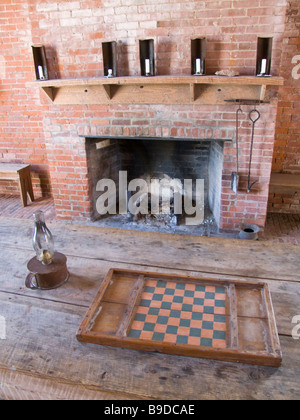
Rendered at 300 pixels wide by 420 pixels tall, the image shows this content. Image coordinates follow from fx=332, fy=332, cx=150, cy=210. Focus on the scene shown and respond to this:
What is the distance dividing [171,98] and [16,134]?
7.26 feet

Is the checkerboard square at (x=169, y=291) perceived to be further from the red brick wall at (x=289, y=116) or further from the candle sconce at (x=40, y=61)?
the red brick wall at (x=289, y=116)

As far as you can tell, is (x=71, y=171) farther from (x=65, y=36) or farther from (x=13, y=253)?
(x=13, y=253)

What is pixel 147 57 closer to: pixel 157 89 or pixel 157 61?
pixel 157 61

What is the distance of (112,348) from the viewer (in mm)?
1149

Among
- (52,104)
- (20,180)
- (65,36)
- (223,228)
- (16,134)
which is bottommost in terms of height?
(223,228)

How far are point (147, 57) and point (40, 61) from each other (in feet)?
3.20

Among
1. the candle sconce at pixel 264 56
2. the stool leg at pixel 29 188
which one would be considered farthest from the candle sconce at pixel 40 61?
the candle sconce at pixel 264 56

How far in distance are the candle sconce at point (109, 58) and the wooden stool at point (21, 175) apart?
5.67ft

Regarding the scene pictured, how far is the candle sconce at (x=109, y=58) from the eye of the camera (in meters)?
2.64

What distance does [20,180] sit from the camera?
151 inches

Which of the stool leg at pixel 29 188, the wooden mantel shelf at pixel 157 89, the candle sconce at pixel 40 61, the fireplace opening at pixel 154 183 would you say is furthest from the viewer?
the stool leg at pixel 29 188

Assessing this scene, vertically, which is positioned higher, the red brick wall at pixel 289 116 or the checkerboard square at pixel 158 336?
the red brick wall at pixel 289 116

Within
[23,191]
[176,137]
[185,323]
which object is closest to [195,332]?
[185,323]
